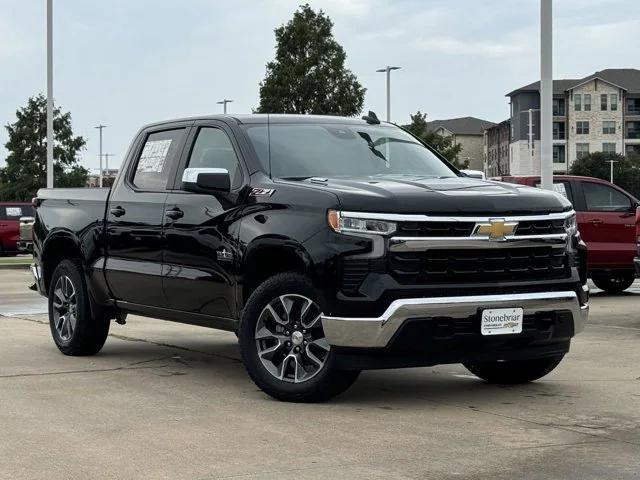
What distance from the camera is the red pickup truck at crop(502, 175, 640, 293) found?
669 inches

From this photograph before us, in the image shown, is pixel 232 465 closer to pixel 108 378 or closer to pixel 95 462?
pixel 95 462

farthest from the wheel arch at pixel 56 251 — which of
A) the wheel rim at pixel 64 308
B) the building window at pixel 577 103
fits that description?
the building window at pixel 577 103

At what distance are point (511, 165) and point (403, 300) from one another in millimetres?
131741

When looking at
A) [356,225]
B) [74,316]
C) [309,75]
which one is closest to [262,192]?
[356,225]

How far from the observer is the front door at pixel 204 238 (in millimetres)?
7719

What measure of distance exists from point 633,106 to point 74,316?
12589 centimetres

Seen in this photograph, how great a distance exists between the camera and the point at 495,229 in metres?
6.98

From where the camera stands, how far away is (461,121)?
169 meters

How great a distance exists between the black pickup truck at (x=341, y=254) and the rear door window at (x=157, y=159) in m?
0.02

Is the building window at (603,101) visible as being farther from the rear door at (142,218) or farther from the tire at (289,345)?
the tire at (289,345)

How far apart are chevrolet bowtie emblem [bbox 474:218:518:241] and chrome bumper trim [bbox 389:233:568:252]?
1.0 inches

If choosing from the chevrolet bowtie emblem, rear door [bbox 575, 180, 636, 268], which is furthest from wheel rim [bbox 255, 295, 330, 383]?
rear door [bbox 575, 180, 636, 268]

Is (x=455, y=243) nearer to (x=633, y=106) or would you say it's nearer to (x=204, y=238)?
(x=204, y=238)

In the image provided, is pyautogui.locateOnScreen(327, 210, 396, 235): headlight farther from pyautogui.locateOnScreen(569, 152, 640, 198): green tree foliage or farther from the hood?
pyautogui.locateOnScreen(569, 152, 640, 198): green tree foliage
